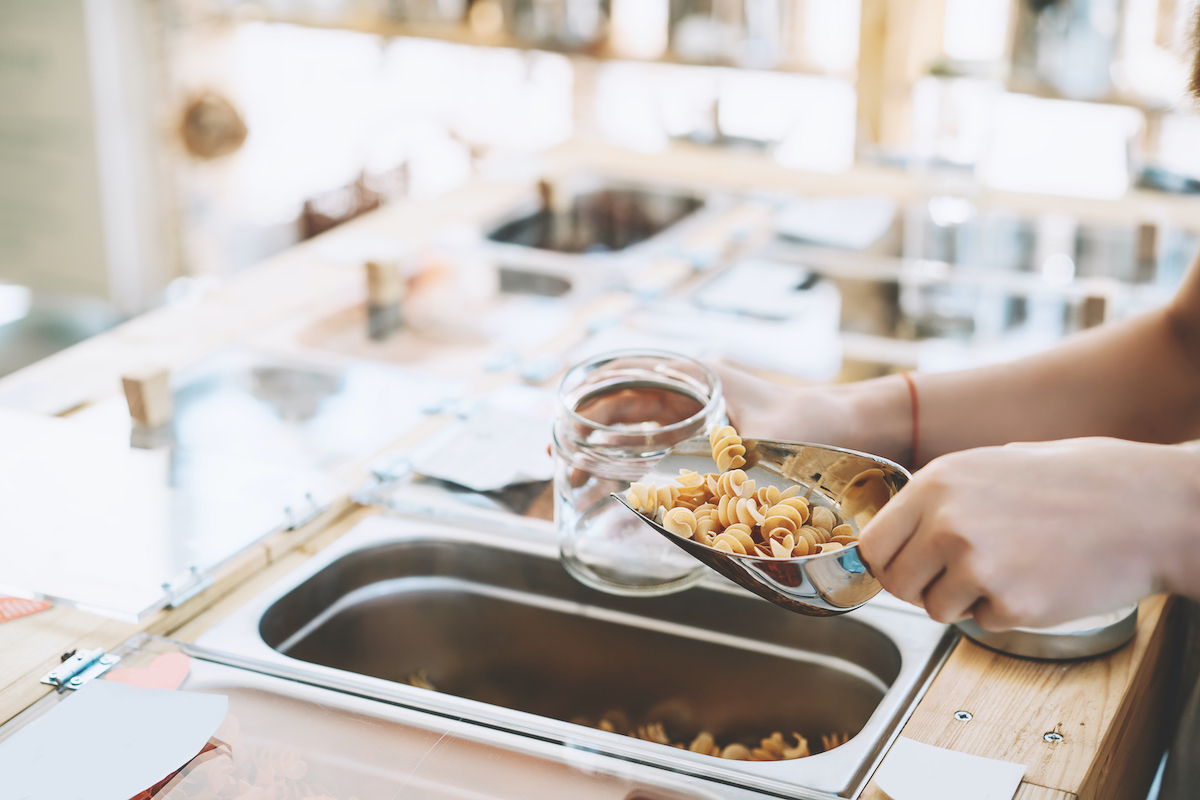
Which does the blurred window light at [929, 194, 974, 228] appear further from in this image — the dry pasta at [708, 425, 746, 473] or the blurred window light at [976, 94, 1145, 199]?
the dry pasta at [708, 425, 746, 473]

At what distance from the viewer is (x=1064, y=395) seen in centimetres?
111

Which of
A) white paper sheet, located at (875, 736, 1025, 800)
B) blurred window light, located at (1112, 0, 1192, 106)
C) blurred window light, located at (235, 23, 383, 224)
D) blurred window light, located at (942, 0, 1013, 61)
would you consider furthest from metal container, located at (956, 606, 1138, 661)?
blurred window light, located at (235, 23, 383, 224)

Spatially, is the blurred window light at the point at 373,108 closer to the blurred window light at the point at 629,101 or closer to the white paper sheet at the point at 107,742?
the blurred window light at the point at 629,101

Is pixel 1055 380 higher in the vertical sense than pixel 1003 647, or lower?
higher

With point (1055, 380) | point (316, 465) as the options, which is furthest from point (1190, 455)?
point (316, 465)

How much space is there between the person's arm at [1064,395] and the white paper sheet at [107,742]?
635mm

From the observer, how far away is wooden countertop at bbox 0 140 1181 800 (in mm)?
782

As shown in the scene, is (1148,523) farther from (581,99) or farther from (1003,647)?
(581,99)

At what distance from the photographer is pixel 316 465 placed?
121 centimetres

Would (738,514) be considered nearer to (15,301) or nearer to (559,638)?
(559,638)

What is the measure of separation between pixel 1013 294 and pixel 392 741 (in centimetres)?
132

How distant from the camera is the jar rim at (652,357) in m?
0.93

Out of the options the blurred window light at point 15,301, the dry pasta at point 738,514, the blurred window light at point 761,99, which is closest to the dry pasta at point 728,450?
the dry pasta at point 738,514

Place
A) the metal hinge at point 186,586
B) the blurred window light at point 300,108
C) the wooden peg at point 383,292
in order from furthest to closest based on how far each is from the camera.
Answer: the blurred window light at point 300,108, the wooden peg at point 383,292, the metal hinge at point 186,586
